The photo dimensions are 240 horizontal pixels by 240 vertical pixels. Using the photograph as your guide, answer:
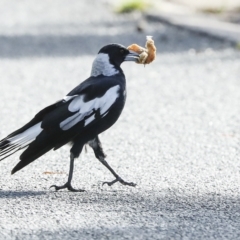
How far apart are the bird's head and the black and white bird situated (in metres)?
0.07

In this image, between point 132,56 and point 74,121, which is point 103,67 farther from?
point 74,121

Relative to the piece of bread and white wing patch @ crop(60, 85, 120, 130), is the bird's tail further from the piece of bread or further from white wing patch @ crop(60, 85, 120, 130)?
the piece of bread

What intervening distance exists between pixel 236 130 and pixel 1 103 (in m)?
2.51

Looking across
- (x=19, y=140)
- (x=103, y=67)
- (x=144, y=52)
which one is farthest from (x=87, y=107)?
(x=144, y=52)

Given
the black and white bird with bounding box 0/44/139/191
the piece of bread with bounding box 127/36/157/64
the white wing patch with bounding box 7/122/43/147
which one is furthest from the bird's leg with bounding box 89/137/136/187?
the piece of bread with bounding box 127/36/157/64

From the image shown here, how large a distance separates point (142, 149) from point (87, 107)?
1.32m

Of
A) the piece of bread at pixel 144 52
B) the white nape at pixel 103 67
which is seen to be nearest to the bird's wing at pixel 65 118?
the white nape at pixel 103 67

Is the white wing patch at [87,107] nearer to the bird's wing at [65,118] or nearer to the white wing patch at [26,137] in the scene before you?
the bird's wing at [65,118]

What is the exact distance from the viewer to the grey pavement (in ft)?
14.5

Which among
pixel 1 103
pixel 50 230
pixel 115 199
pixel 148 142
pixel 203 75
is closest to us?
pixel 50 230

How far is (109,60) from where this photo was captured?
5.35m

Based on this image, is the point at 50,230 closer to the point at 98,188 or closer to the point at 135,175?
the point at 98,188

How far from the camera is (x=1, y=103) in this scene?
27.2 feet

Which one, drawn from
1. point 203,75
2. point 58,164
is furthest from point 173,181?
point 203,75
